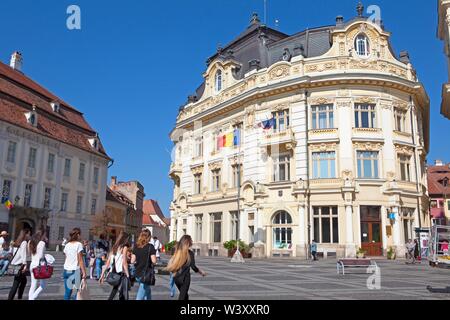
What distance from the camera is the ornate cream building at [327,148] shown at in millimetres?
30547

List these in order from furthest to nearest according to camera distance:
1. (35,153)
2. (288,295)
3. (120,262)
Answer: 1. (35,153)
2. (288,295)
3. (120,262)

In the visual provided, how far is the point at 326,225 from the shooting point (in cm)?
3098

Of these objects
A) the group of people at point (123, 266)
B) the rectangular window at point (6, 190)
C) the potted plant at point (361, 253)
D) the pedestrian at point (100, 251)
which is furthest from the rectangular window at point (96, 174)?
the group of people at point (123, 266)

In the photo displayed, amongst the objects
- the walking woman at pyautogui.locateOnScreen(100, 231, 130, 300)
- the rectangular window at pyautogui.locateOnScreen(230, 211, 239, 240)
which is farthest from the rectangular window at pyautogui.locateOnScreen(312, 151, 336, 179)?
the walking woman at pyautogui.locateOnScreen(100, 231, 130, 300)

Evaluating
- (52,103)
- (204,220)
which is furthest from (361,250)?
(52,103)

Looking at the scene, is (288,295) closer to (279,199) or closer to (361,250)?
(361,250)

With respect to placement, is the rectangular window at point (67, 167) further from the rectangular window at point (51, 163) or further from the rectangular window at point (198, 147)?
the rectangular window at point (198, 147)

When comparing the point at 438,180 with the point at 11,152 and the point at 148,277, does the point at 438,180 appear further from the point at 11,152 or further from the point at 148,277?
the point at 148,277

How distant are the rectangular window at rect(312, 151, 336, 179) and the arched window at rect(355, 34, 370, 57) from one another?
8.22 meters

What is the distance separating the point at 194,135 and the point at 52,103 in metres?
15.3

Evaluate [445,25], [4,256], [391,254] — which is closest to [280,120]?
[391,254]

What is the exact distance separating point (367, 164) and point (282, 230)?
800cm

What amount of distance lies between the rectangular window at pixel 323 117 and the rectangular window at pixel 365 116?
1.85m
